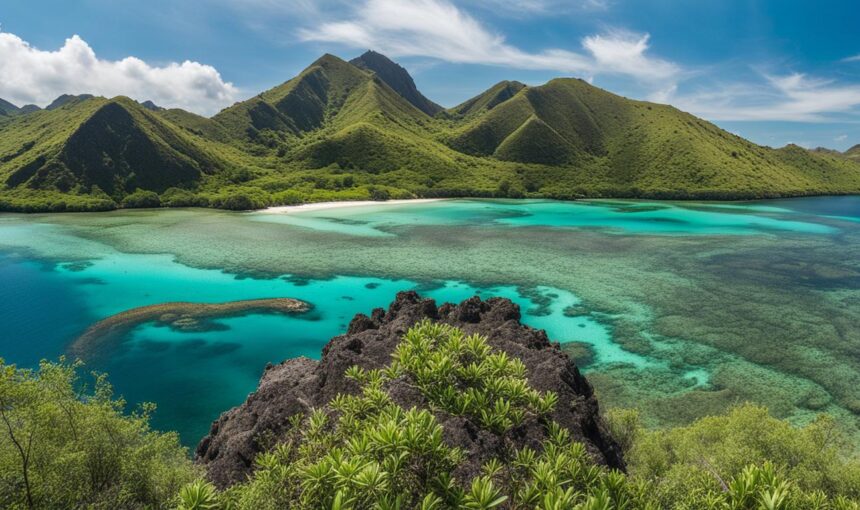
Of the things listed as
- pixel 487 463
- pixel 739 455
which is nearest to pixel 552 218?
pixel 739 455

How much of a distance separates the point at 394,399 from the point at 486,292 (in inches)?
1485

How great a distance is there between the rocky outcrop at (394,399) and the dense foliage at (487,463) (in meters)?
0.54

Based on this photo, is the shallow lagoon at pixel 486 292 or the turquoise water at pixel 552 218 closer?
the shallow lagoon at pixel 486 292

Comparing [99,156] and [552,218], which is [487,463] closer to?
[552,218]

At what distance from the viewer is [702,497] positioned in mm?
11891

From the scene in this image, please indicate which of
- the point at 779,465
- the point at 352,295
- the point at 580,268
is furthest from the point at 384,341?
the point at 580,268

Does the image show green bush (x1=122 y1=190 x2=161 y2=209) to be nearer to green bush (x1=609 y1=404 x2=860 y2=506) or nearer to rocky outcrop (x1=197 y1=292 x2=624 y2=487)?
rocky outcrop (x1=197 y1=292 x2=624 y2=487)

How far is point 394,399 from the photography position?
49.2 feet

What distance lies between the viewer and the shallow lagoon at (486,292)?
104 ft

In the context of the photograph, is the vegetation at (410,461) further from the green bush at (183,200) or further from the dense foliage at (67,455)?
the green bush at (183,200)

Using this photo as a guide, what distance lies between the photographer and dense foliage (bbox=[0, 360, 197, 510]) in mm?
11781

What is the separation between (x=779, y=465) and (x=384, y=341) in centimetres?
1800

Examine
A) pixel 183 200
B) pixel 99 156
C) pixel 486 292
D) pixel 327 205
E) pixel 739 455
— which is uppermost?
pixel 99 156

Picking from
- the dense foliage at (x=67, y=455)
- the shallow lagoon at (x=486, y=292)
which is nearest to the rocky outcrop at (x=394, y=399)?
the dense foliage at (x=67, y=455)
